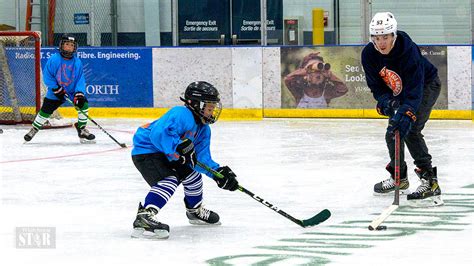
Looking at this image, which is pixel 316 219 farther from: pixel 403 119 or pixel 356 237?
pixel 403 119

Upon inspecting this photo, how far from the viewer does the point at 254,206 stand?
698 cm

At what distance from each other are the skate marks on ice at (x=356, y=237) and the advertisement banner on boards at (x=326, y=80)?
7458 millimetres

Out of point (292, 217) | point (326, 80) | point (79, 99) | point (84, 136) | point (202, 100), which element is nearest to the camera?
point (202, 100)

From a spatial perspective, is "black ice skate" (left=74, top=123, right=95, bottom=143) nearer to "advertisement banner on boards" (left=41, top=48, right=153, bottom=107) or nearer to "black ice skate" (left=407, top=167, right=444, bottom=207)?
"advertisement banner on boards" (left=41, top=48, right=153, bottom=107)

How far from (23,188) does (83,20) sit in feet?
25.7

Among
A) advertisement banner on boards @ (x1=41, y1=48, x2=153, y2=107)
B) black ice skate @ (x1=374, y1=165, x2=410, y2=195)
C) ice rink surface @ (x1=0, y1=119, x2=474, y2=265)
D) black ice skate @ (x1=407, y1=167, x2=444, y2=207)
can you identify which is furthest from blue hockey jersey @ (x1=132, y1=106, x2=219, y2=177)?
advertisement banner on boards @ (x1=41, y1=48, x2=153, y2=107)

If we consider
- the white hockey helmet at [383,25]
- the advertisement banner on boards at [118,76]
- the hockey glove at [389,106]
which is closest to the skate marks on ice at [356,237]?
the hockey glove at [389,106]

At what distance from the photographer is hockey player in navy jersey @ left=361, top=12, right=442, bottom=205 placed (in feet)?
22.3

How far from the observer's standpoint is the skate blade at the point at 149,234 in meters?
5.75

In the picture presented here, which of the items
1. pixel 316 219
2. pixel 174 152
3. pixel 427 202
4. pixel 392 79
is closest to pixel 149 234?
pixel 174 152

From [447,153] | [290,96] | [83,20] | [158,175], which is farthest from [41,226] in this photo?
[83,20]

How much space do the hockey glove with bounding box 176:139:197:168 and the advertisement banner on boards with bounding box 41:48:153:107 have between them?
9.44m

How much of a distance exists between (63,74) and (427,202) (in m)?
5.69

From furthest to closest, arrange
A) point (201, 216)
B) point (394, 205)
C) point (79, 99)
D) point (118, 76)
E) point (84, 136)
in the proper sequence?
point (118, 76) < point (84, 136) < point (79, 99) < point (394, 205) < point (201, 216)
